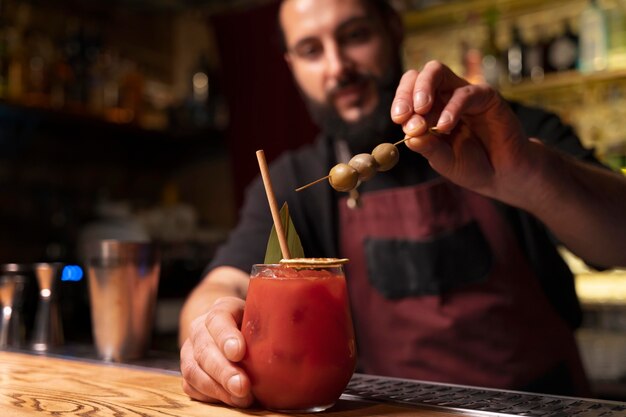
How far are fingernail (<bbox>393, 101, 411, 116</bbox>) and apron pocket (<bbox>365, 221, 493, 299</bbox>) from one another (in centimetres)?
74

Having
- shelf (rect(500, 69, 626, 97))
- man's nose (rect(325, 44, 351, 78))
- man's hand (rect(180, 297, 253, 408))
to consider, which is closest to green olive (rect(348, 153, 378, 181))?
man's hand (rect(180, 297, 253, 408))

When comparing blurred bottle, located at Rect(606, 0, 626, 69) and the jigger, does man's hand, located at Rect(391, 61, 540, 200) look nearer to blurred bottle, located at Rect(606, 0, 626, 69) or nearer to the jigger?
the jigger

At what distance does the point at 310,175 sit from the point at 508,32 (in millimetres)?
2005

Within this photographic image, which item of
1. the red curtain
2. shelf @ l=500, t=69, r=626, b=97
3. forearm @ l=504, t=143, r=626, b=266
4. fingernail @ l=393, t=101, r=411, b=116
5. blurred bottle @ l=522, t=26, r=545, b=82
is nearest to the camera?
fingernail @ l=393, t=101, r=411, b=116

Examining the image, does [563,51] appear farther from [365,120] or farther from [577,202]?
[577,202]

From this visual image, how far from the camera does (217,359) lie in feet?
2.86

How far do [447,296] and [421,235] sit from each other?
160mm

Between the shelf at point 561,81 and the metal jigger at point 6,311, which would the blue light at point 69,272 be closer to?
the metal jigger at point 6,311

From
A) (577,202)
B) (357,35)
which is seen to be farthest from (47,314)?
(577,202)

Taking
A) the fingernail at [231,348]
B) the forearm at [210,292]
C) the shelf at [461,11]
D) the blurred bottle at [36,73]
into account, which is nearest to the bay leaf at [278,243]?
the fingernail at [231,348]

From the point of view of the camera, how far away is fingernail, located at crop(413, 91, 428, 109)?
99cm

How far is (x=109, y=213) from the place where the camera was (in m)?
3.41

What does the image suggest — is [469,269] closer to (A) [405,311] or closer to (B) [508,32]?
(A) [405,311]

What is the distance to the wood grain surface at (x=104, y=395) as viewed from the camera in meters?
0.85
